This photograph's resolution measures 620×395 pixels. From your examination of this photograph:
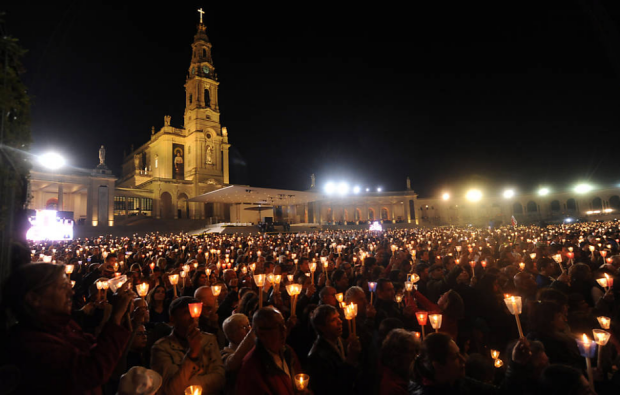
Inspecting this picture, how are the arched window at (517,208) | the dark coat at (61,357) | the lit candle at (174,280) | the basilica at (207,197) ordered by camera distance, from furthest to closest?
the arched window at (517,208)
the basilica at (207,197)
the lit candle at (174,280)
the dark coat at (61,357)

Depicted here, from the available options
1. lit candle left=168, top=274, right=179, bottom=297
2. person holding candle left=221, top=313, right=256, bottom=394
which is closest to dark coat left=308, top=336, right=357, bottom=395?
person holding candle left=221, top=313, right=256, bottom=394

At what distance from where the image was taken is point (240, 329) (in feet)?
10.2

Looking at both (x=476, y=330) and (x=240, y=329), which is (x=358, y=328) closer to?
(x=240, y=329)

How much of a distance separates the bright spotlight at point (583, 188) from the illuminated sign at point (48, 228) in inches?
2970

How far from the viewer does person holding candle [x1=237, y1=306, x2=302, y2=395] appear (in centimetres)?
235

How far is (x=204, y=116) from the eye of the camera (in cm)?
5259

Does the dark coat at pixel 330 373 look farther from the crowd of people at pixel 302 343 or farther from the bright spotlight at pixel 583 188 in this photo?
the bright spotlight at pixel 583 188

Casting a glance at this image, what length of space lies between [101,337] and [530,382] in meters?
3.03

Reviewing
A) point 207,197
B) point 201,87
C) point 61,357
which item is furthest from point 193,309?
point 201,87

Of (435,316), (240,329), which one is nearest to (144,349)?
(240,329)

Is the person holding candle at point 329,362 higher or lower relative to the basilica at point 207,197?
lower

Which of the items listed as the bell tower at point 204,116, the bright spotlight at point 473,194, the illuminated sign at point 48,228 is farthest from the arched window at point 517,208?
the illuminated sign at point 48,228

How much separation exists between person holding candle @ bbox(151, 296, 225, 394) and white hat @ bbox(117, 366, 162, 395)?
28.7 inches

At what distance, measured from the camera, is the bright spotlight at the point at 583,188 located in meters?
56.9
